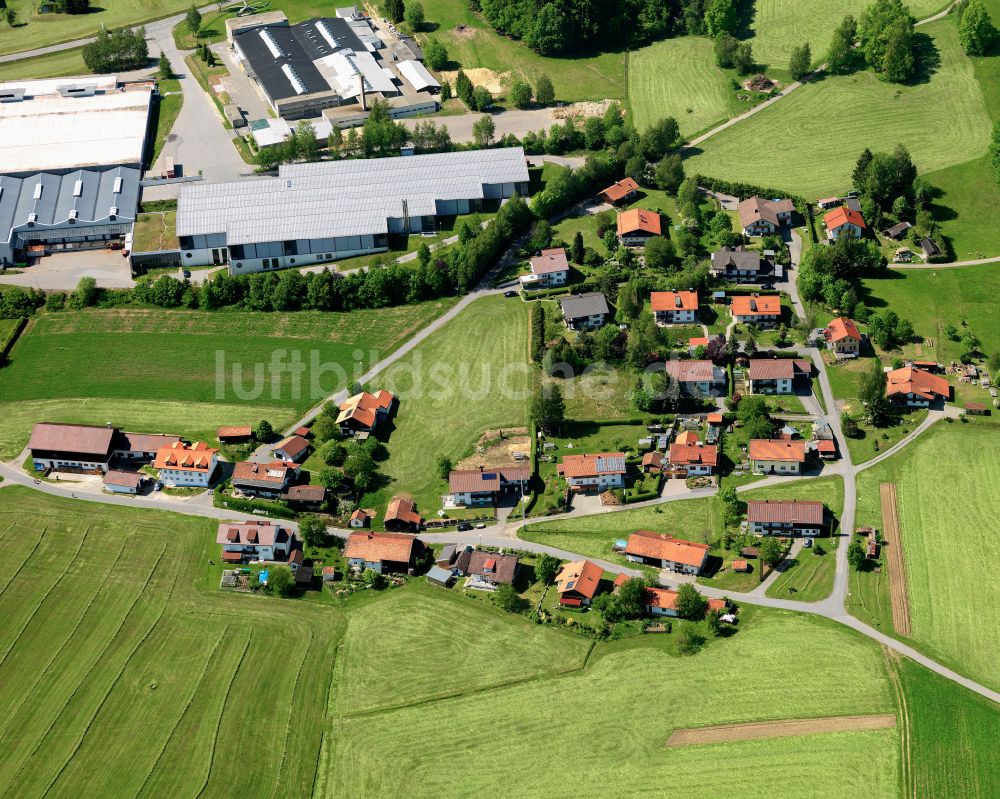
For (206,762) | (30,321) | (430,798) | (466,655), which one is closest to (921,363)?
(466,655)

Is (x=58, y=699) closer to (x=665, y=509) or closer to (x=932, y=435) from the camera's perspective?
(x=665, y=509)

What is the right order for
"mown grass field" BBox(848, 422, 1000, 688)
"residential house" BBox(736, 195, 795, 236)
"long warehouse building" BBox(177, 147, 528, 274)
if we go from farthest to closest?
"long warehouse building" BBox(177, 147, 528, 274) → "residential house" BBox(736, 195, 795, 236) → "mown grass field" BBox(848, 422, 1000, 688)

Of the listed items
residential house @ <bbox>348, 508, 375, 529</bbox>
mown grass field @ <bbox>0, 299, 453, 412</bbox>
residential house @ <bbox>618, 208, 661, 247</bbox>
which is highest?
residential house @ <bbox>618, 208, 661, 247</bbox>

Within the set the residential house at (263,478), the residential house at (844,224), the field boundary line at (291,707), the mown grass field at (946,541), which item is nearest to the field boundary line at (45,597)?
the residential house at (263,478)

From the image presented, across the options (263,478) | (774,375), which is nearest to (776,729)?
(774,375)

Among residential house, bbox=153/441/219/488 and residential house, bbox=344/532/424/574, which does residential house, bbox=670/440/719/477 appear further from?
residential house, bbox=153/441/219/488

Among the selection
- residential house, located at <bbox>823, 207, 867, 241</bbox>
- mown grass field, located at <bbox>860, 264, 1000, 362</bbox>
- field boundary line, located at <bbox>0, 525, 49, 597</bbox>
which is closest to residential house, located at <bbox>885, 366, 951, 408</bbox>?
mown grass field, located at <bbox>860, 264, 1000, 362</bbox>

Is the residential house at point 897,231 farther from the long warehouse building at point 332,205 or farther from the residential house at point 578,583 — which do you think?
the residential house at point 578,583
